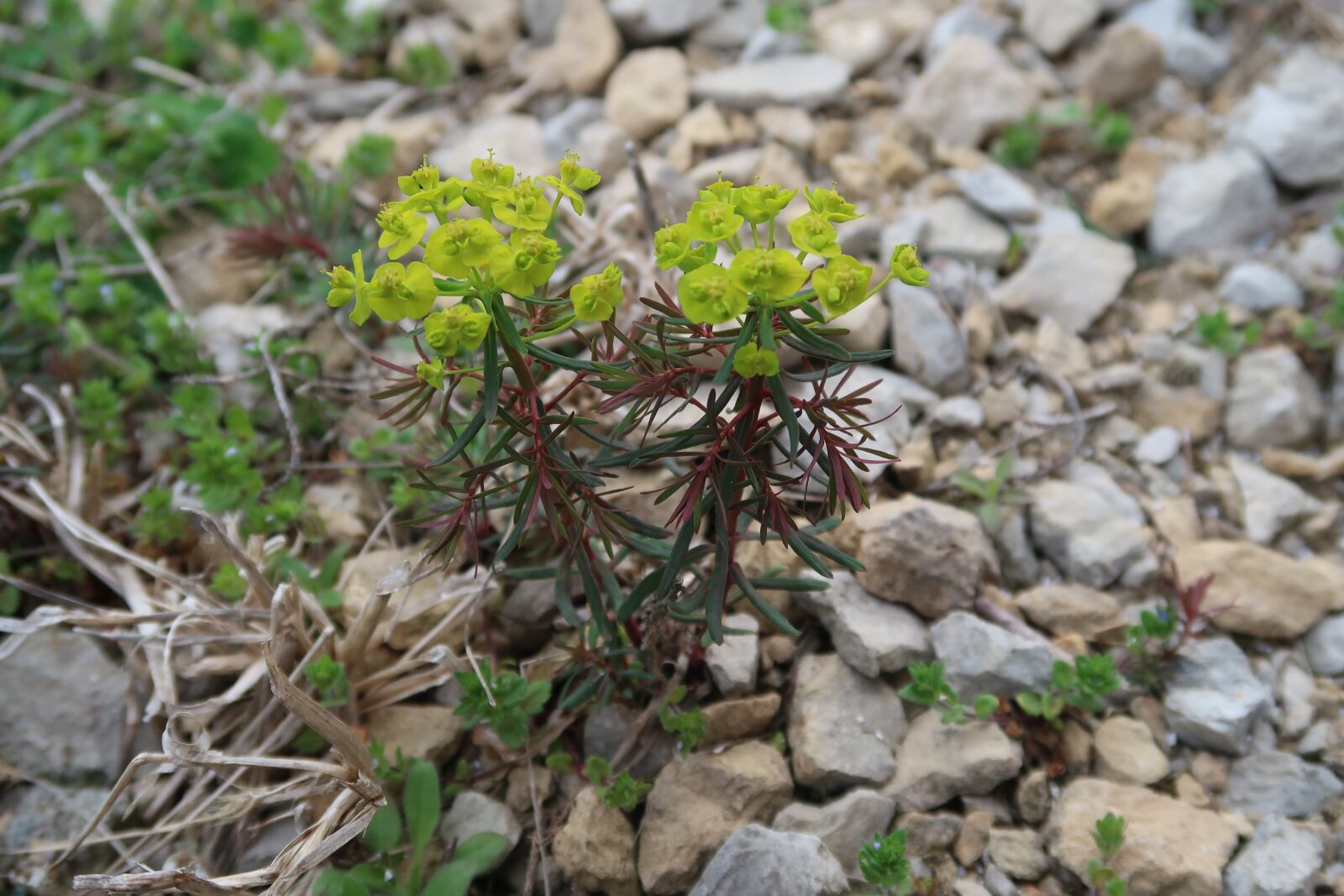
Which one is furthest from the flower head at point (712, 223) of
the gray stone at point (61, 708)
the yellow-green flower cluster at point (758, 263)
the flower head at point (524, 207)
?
the gray stone at point (61, 708)

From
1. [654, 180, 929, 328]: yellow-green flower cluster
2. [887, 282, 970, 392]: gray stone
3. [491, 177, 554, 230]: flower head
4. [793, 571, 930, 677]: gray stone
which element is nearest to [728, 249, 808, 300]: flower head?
[654, 180, 929, 328]: yellow-green flower cluster

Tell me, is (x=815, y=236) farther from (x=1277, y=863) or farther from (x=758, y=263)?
(x=1277, y=863)

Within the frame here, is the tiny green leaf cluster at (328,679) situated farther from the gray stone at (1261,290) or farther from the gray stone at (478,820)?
the gray stone at (1261,290)

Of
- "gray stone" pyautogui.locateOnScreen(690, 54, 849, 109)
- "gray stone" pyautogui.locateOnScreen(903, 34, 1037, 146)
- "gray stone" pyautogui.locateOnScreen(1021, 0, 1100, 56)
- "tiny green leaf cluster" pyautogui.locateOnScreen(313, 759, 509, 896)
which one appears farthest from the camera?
"gray stone" pyautogui.locateOnScreen(1021, 0, 1100, 56)

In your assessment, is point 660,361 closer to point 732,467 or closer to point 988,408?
point 732,467

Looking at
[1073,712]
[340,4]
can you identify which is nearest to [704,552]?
[1073,712]

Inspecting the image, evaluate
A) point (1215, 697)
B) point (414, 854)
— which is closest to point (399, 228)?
point (414, 854)

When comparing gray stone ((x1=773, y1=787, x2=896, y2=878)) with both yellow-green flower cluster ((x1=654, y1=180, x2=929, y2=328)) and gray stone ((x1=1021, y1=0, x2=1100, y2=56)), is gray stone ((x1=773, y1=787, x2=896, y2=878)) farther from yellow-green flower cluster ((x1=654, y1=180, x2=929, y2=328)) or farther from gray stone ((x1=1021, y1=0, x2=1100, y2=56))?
gray stone ((x1=1021, y1=0, x2=1100, y2=56))
